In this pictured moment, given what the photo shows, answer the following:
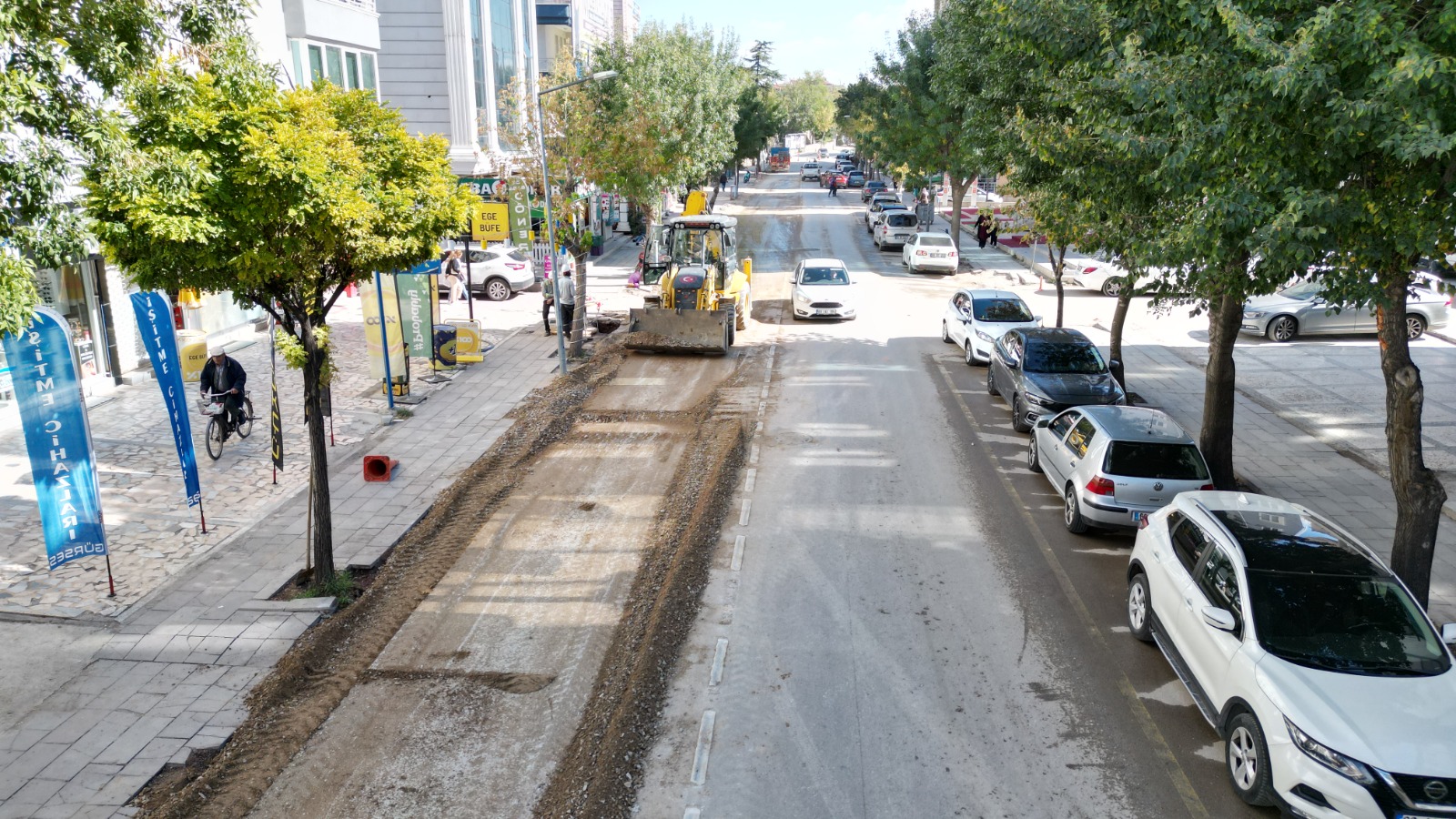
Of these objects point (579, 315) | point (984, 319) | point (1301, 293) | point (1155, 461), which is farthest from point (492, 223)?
point (1301, 293)

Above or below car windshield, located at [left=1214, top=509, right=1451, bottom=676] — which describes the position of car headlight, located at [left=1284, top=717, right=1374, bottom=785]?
below

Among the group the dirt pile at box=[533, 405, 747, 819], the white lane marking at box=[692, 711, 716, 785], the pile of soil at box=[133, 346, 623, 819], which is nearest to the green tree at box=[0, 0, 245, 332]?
the pile of soil at box=[133, 346, 623, 819]

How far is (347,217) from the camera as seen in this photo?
9328mm

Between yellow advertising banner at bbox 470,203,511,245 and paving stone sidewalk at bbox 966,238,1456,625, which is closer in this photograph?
paving stone sidewalk at bbox 966,238,1456,625

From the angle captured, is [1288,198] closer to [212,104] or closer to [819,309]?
[212,104]

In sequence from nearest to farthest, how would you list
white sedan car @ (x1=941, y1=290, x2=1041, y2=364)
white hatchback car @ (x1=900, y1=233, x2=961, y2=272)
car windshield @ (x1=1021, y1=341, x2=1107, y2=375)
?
car windshield @ (x1=1021, y1=341, x2=1107, y2=375), white sedan car @ (x1=941, y1=290, x2=1041, y2=364), white hatchback car @ (x1=900, y1=233, x2=961, y2=272)

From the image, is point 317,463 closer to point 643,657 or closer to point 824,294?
point 643,657

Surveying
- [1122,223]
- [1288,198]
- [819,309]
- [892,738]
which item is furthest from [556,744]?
[819,309]

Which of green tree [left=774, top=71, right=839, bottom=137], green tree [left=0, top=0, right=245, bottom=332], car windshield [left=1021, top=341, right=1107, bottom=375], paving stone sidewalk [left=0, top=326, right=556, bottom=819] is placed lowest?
paving stone sidewalk [left=0, top=326, right=556, bottom=819]

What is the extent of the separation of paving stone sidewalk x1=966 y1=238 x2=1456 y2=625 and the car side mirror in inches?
153

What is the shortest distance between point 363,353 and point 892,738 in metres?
17.9

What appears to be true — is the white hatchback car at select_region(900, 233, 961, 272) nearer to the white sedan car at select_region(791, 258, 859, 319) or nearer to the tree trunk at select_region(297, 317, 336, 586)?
the white sedan car at select_region(791, 258, 859, 319)

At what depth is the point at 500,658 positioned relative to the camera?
912 centimetres

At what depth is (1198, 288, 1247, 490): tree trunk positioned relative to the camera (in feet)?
44.7
